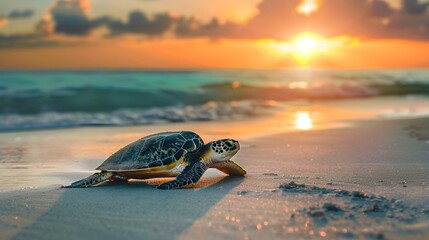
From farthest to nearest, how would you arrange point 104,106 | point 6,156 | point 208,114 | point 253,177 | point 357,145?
1. point 104,106
2. point 208,114
3. point 357,145
4. point 6,156
5. point 253,177

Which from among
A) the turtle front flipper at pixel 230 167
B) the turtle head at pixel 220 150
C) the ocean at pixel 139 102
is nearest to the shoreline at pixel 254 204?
the turtle front flipper at pixel 230 167

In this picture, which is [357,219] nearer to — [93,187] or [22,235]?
[22,235]

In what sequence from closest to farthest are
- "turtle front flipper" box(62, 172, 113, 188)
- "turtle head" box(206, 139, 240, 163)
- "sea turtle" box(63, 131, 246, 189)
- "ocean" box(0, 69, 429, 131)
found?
"turtle front flipper" box(62, 172, 113, 188), "sea turtle" box(63, 131, 246, 189), "turtle head" box(206, 139, 240, 163), "ocean" box(0, 69, 429, 131)

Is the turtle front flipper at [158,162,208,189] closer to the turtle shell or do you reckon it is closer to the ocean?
the turtle shell

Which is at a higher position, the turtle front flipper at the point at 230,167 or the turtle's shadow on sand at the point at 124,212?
the turtle front flipper at the point at 230,167

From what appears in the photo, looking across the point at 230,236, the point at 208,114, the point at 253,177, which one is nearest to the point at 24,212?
the point at 230,236

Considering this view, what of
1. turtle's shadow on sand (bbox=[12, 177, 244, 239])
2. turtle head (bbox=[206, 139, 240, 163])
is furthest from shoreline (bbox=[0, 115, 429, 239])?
turtle head (bbox=[206, 139, 240, 163])

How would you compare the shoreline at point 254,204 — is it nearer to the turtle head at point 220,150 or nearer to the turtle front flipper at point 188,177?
the turtle front flipper at point 188,177
